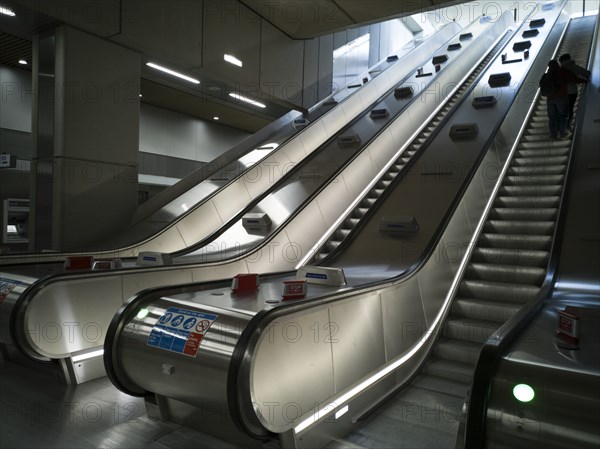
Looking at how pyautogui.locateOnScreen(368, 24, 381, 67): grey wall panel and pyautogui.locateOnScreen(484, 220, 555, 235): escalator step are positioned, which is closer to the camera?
pyautogui.locateOnScreen(484, 220, 555, 235): escalator step

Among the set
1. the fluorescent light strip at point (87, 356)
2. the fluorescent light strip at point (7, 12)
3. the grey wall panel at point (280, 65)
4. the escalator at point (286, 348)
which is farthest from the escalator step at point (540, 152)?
the fluorescent light strip at point (7, 12)

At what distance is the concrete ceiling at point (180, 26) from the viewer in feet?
22.1

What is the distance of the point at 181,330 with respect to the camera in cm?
291

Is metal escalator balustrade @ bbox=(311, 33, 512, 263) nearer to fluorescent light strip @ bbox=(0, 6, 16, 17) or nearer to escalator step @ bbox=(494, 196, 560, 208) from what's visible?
escalator step @ bbox=(494, 196, 560, 208)

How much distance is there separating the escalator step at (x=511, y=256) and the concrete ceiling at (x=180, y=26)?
578cm

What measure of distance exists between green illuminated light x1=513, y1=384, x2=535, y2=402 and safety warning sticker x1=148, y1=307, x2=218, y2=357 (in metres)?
1.74

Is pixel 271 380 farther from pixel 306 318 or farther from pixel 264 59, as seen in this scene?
pixel 264 59

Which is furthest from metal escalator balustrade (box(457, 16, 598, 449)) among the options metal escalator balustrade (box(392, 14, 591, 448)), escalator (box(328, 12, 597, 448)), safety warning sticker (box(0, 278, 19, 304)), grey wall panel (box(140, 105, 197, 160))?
grey wall panel (box(140, 105, 197, 160))

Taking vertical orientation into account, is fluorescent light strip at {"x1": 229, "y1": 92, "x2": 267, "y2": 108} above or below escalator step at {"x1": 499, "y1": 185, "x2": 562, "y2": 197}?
above

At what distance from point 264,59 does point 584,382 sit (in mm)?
10001

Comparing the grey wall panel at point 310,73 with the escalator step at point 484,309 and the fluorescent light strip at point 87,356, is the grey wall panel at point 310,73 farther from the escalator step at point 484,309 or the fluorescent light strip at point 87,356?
the fluorescent light strip at point 87,356

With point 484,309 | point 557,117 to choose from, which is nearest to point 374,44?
point 557,117

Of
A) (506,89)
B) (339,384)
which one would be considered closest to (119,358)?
(339,384)

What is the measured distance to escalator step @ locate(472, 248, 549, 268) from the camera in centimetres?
521
